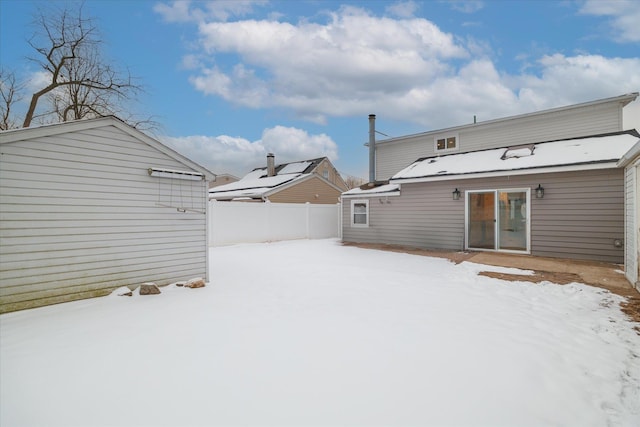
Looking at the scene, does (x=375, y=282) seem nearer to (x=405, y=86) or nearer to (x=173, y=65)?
(x=405, y=86)

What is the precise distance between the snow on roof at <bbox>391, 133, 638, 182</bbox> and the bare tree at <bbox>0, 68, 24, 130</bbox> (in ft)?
51.8

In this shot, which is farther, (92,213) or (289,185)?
(289,185)

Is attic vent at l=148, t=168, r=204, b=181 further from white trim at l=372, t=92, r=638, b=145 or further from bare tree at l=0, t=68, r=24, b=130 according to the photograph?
bare tree at l=0, t=68, r=24, b=130

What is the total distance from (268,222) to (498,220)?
840cm

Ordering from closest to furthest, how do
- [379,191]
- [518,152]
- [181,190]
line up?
[181,190], [518,152], [379,191]

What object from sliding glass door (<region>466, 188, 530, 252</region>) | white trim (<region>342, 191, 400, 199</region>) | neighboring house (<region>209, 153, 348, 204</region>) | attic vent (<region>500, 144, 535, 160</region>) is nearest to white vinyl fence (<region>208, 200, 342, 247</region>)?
white trim (<region>342, 191, 400, 199</region>)

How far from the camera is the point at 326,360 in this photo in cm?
296

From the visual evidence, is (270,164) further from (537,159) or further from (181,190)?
(537,159)

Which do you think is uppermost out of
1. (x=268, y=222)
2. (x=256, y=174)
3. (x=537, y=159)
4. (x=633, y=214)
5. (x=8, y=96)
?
(x=8, y=96)

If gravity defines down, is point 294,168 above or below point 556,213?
above

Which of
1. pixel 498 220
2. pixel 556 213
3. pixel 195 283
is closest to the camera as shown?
pixel 195 283

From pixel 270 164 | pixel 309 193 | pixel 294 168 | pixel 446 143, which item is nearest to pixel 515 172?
pixel 446 143

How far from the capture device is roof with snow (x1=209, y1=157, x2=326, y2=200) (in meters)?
16.7

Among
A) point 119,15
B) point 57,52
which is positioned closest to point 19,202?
point 119,15
